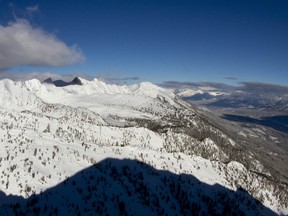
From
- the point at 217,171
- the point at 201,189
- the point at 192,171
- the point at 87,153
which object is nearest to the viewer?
the point at 87,153

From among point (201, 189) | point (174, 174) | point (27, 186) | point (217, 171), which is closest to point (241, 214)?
point (201, 189)

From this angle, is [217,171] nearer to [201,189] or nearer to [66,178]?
[201,189]

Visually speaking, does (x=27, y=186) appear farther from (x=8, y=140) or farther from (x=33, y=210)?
(x=8, y=140)

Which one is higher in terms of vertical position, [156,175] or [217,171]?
[156,175]

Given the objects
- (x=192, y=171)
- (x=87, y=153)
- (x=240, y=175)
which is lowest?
(x=240, y=175)

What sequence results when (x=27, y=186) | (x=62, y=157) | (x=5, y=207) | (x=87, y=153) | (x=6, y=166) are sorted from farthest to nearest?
(x=87, y=153)
(x=62, y=157)
(x=6, y=166)
(x=27, y=186)
(x=5, y=207)

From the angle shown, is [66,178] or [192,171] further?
[192,171]
